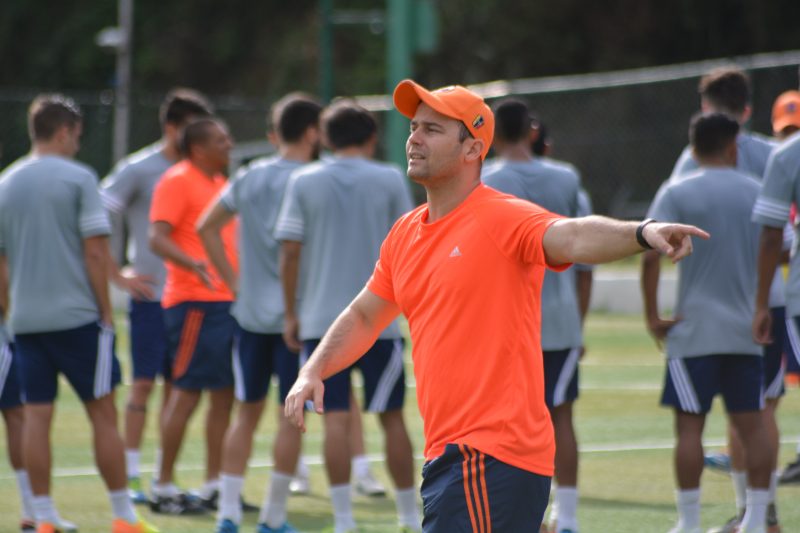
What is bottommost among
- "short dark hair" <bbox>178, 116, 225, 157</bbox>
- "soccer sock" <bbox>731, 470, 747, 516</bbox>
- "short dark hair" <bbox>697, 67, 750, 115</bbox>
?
"soccer sock" <bbox>731, 470, 747, 516</bbox>

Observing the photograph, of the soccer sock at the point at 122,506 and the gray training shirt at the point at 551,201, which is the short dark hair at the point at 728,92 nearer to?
the gray training shirt at the point at 551,201

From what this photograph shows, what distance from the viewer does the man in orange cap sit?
461 cm

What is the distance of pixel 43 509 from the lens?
740 cm

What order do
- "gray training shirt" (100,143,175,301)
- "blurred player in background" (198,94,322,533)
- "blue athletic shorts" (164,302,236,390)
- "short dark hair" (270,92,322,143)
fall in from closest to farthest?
"blurred player in background" (198,94,322,533)
"short dark hair" (270,92,322,143)
"blue athletic shorts" (164,302,236,390)
"gray training shirt" (100,143,175,301)

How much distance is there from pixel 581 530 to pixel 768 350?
145 cm

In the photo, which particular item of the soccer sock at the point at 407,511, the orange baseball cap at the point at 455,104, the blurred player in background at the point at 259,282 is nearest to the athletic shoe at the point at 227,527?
the blurred player in background at the point at 259,282

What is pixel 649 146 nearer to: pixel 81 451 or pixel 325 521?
pixel 81 451

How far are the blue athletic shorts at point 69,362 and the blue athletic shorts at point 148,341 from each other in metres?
1.72

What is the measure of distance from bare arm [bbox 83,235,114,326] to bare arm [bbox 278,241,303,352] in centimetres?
93

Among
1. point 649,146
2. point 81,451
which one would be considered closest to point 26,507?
point 81,451

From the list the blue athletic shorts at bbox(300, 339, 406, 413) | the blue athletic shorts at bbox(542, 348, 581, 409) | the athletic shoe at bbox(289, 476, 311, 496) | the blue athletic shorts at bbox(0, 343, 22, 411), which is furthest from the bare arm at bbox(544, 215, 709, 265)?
the athletic shoe at bbox(289, 476, 311, 496)

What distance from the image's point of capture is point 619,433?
10742mm

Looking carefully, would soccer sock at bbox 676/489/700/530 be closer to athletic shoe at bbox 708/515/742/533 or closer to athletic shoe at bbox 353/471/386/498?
athletic shoe at bbox 708/515/742/533

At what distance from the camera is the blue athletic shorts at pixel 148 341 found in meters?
9.19
